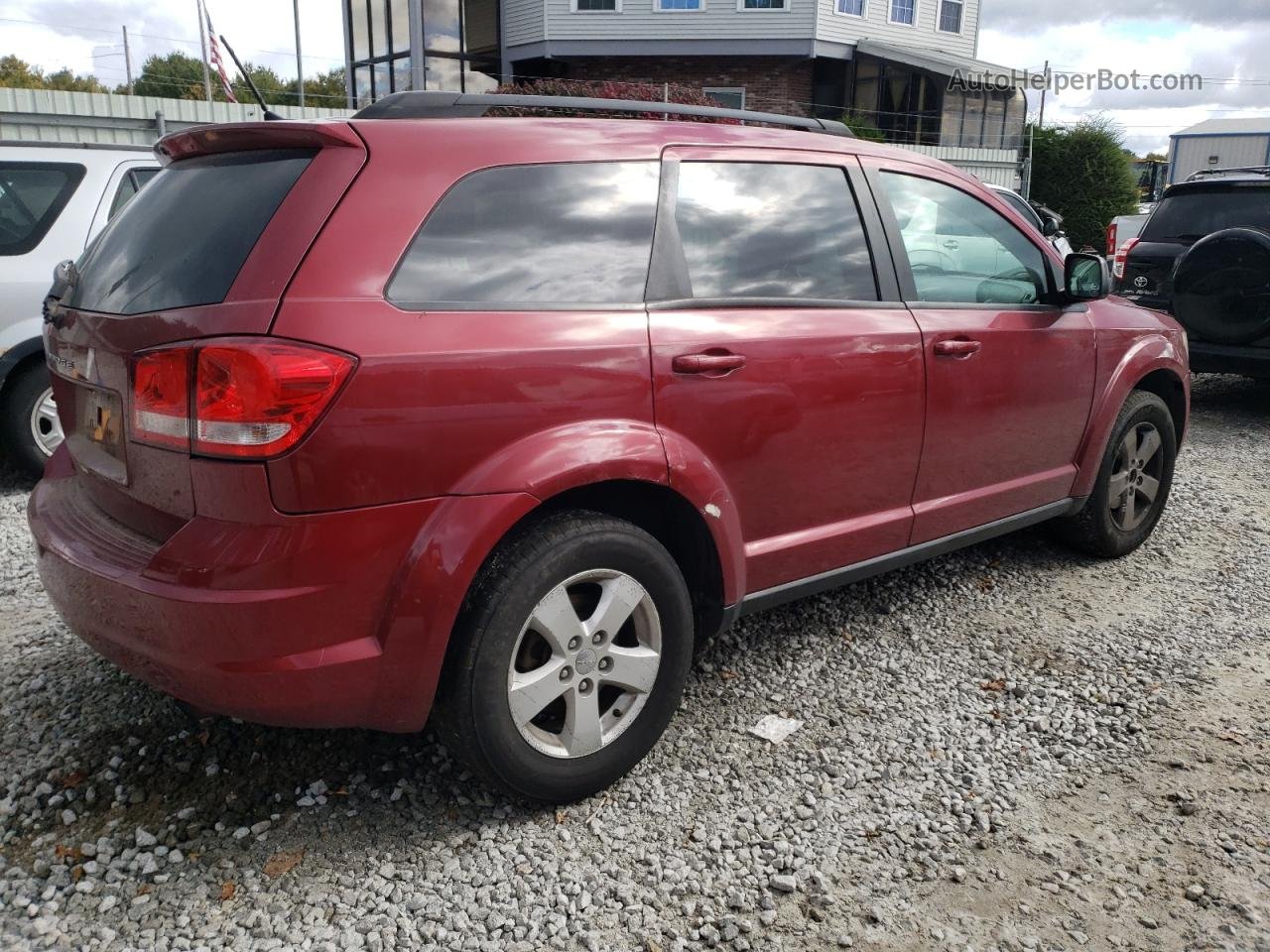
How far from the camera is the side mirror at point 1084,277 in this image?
412 centimetres

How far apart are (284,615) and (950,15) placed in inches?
1229

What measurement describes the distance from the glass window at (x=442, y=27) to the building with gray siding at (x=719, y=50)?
0.03m

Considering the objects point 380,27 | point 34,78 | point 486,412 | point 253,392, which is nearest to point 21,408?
point 253,392

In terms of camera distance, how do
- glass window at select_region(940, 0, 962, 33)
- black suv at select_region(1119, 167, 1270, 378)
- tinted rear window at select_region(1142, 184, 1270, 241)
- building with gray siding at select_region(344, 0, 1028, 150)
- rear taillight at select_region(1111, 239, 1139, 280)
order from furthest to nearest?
glass window at select_region(940, 0, 962, 33) < building with gray siding at select_region(344, 0, 1028, 150) < rear taillight at select_region(1111, 239, 1139, 280) < tinted rear window at select_region(1142, 184, 1270, 241) < black suv at select_region(1119, 167, 1270, 378)

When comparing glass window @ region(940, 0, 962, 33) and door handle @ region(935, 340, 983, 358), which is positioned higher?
glass window @ region(940, 0, 962, 33)

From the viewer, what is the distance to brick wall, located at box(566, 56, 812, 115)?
26359 millimetres

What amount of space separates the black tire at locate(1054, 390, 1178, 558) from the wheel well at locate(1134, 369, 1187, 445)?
72 mm

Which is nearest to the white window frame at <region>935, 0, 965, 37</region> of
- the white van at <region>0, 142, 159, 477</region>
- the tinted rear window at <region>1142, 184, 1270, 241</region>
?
the tinted rear window at <region>1142, 184, 1270, 241</region>

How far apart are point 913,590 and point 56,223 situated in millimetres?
5056

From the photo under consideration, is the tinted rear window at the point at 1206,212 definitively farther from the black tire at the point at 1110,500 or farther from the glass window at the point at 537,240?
the glass window at the point at 537,240

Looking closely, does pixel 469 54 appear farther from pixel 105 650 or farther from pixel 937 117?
pixel 105 650

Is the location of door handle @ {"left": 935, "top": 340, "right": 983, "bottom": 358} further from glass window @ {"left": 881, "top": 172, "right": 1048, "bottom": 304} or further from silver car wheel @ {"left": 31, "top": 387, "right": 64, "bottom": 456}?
silver car wheel @ {"left": 31, "top": 387, "right": 64, "bottom": 456}

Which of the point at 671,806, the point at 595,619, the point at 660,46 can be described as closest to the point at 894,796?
the point at 671,806

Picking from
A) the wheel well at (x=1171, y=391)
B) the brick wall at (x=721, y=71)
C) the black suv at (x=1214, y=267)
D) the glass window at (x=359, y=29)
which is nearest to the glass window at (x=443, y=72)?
the glass window at (x=359, y=29)
